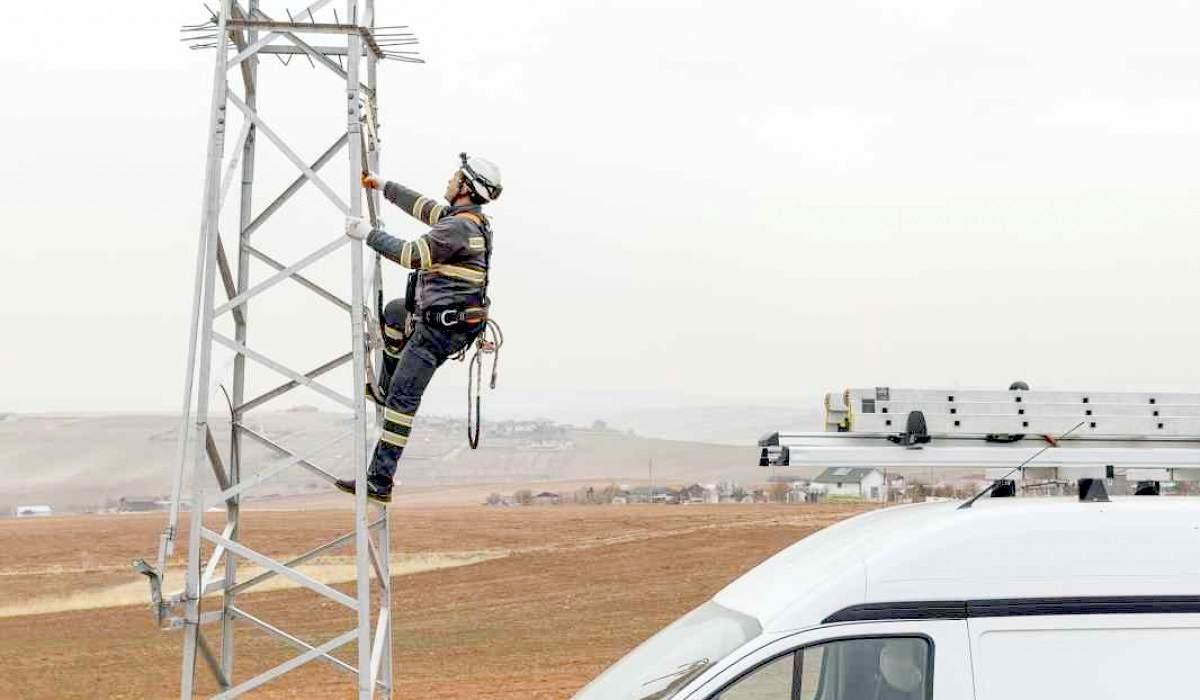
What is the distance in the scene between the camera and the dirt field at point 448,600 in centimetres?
2298

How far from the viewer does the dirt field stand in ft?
75.4

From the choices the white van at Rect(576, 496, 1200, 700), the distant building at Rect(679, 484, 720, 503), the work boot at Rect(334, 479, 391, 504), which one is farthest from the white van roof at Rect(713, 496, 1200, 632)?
the distant building at Rect(679, 484, 720, 503)

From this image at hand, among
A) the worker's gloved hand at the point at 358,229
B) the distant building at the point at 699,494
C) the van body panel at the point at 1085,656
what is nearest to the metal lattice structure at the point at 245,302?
the worker's gloved hand at the point at 358,229

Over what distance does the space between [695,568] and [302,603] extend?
974 centimetres

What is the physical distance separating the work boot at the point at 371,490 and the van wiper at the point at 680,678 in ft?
16.0

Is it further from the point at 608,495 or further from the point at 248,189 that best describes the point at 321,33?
the point at 608,495

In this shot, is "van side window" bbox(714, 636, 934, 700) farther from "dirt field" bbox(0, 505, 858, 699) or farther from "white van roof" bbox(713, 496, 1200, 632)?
"dirt field" bbox(0, 505, 858, 699)

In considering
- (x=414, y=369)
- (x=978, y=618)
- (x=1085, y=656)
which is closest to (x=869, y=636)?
(x=978, y=618)

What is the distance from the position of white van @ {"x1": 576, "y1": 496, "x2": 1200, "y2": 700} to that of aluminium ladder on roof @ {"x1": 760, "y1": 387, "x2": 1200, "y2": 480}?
64 cm

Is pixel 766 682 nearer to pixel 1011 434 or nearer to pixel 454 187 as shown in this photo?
pixel 1011 434

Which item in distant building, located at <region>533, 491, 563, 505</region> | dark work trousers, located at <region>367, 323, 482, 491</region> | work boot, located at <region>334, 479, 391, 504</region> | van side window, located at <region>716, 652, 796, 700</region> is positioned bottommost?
van side window, located at <region>716, 652, 796, 700</region>

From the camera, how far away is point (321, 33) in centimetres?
978

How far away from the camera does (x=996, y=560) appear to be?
5.16 metres

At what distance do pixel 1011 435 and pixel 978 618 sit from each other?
134 cm
